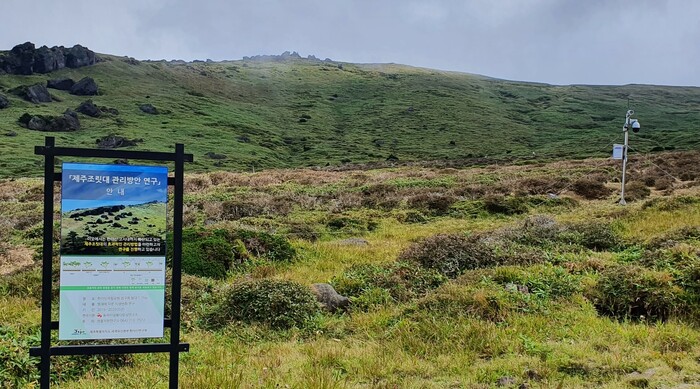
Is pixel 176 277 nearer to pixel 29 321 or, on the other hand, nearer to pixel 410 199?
pixel 29 321

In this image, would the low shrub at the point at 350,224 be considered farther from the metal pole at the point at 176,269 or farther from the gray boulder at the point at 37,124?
the gray boulder at the point at 37,124

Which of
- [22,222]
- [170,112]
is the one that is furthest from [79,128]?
[22,222]

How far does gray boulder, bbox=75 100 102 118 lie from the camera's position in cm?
10200

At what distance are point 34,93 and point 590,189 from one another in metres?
112

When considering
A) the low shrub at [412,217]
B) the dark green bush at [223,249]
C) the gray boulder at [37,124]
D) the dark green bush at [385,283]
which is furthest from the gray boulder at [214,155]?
the dark green bush at [385,283]

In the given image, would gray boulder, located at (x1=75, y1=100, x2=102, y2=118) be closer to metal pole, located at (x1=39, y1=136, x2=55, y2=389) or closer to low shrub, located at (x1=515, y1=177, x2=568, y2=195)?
low shrub, located at (x1=515, y1=177, x2=568, y2=195)

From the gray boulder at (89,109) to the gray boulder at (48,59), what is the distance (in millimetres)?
36337

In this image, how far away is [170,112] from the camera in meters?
112

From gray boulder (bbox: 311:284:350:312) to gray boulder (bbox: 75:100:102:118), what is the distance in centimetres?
10557

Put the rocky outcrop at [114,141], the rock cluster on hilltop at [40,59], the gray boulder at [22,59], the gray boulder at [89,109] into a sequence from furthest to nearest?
the gray boulder at [22,59], the rock cluster on hilltop at [40,59], the gray boulder at [89,109], the rocky outcrop at [114,141]

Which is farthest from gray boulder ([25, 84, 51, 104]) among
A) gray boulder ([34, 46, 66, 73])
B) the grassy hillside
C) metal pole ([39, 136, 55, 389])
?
metal pole ([39, 136, 55, 389])

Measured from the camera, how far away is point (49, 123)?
296 feet

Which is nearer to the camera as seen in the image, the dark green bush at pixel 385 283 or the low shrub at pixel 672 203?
the dark green bush at pixel 385 283

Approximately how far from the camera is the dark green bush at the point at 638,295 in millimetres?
8391
